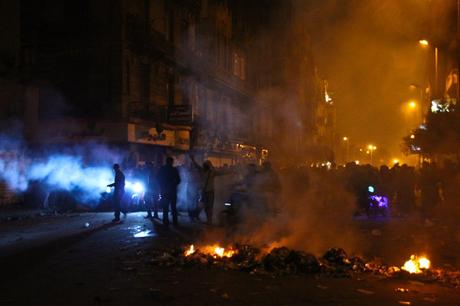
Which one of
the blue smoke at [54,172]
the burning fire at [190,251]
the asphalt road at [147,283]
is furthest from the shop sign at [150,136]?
the burning fire at [190,251]

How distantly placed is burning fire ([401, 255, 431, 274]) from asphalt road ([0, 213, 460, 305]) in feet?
1.25

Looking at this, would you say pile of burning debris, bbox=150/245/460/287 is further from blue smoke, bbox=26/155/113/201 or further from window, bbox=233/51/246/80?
window, bbox=233/51/246/80

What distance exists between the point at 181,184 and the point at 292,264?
1076 centimetres

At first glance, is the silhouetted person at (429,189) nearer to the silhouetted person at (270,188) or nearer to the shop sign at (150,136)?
the silhouetted person at (270,188)

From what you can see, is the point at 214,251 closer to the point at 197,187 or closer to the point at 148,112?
the point at 197,187

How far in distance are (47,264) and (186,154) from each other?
22.0m

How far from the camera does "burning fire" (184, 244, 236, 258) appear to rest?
8.51 meters

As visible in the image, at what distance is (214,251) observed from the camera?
8.86 meters

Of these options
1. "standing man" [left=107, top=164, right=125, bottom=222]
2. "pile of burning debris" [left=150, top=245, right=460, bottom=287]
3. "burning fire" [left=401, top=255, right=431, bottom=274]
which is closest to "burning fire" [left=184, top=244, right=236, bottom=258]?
"pile of burning debris" [left=150, top=245, right=460, bottom=287]

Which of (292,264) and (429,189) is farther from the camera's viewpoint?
(429,189)

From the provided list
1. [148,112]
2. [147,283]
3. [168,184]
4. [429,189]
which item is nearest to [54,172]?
[148,112]

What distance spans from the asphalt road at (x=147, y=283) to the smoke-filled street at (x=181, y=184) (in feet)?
0.12

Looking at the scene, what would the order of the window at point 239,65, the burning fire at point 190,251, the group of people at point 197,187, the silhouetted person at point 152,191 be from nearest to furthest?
the burning fire at point 190,251
the group of people at point 197,187
the silhouetted person at point 152,191
the window at point 239,65

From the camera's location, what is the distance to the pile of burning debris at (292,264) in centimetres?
762
